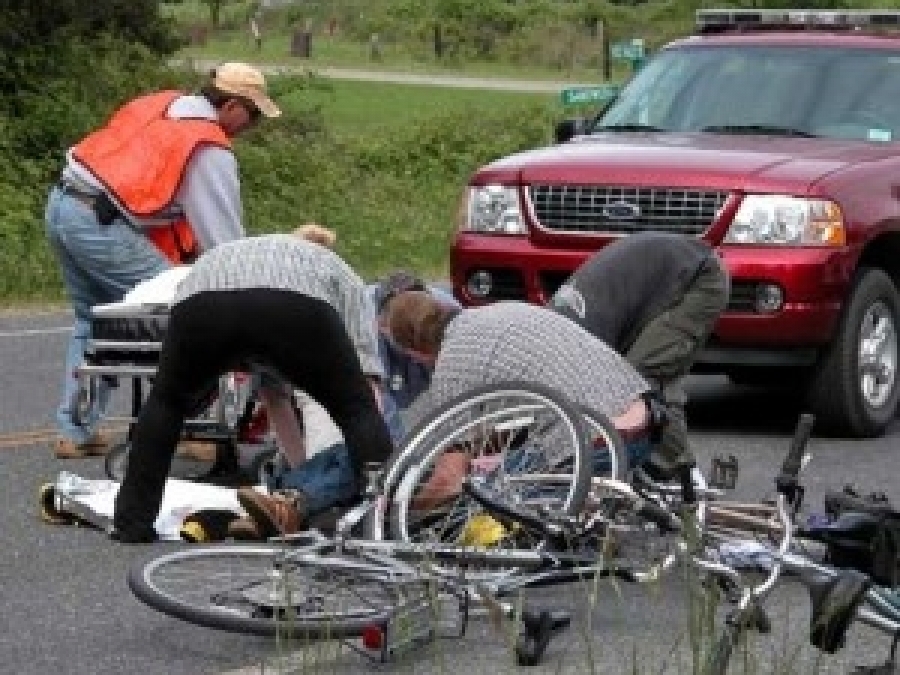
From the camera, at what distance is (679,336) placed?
30.9 feet

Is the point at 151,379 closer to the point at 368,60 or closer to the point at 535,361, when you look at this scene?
the point at 535,361

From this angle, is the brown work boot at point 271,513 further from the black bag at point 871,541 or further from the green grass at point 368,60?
the green grass at point 368,60

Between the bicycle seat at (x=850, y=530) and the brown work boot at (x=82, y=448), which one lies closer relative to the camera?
the bicycle seat at (x=850, y=530)

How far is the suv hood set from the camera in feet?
37.9

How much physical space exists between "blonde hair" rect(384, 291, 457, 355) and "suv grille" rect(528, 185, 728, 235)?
303cm

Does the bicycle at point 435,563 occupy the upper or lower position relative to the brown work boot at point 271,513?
upper

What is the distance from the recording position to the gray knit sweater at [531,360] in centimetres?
836

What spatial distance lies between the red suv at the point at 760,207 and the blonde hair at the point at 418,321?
2.96 metres

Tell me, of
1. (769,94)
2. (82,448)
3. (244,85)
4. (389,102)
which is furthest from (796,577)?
(389,102)

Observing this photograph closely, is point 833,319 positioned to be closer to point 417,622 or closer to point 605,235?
point 605,235

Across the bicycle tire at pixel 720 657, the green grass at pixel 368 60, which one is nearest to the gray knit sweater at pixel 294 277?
the bicycle tire at pixel 720 657

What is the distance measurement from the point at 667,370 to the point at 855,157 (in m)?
3.07

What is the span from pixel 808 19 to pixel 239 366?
618cm

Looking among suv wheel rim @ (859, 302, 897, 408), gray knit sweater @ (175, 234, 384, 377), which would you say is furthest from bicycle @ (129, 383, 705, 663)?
suv wheel rim @ (859, 302, 897, 408)
